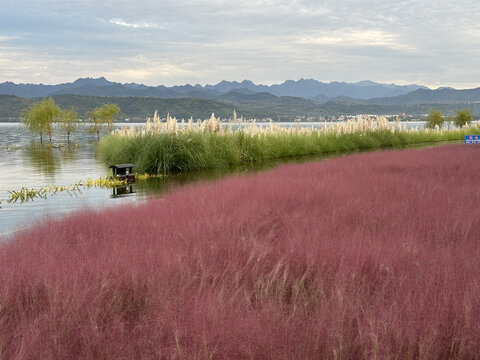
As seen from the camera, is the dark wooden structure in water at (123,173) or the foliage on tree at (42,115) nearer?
the dark wooden structure in water at (123,173)

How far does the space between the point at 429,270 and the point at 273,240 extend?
174cm

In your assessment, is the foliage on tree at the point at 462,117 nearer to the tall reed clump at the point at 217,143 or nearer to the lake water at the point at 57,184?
the tall reed clump at the point at 217,143

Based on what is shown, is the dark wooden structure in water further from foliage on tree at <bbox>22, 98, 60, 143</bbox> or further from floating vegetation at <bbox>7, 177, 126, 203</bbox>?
foliage on tree at <bbox>22, 98, 60, 143</bbox>

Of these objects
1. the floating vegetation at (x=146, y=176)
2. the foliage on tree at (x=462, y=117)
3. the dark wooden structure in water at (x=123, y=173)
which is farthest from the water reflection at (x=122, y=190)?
the foliage on tree at (x=462, y=117)

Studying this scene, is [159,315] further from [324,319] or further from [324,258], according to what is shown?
[324,258]

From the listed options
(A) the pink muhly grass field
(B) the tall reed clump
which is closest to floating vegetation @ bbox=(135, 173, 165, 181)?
(B) the tall reed clump

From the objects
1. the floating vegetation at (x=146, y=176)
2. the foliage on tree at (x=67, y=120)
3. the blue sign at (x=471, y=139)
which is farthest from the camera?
the foliage on tree at (x=67, y=120)

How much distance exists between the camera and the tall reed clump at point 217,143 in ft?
46.1

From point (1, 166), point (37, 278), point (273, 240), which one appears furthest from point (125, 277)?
point (1, 166)

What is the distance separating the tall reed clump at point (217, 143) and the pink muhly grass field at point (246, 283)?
7772 mm

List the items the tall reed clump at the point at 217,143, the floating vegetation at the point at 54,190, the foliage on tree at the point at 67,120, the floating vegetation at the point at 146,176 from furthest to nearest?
1. the foliage on tree at the point at 67,120
2. the tall reed clump at the point at 217,143
3. the floating vegetation at the point at 146,176
4. the floating vegetation at the point at 54,190

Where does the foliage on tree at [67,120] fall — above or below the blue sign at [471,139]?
above

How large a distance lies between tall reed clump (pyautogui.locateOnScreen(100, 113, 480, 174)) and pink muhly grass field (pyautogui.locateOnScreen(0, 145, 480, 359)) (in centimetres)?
777

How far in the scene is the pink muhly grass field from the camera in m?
2.49
